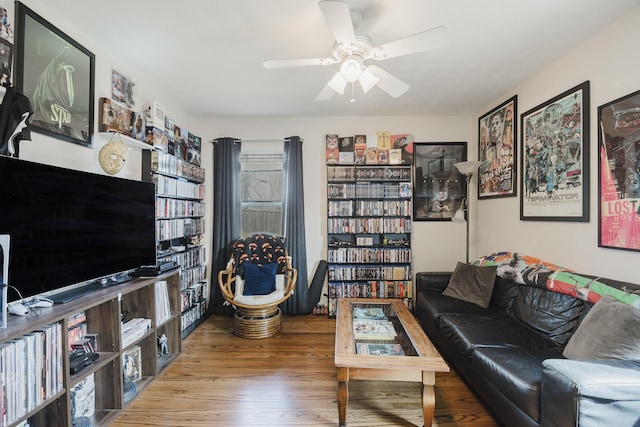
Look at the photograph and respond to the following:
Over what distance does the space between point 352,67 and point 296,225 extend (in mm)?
2304

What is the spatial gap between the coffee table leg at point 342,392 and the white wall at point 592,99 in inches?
76.3

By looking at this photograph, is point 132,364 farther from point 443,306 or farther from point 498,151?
point 498,151

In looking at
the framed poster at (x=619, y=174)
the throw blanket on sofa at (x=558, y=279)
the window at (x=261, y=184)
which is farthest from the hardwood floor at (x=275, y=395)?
the window at (x=261, y=184)

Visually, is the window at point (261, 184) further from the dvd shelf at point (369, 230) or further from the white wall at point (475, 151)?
the dvd shelf at point (369, 230)

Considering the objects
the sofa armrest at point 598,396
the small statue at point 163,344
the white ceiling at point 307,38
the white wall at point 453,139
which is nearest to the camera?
the sofa armrest at point 598,396

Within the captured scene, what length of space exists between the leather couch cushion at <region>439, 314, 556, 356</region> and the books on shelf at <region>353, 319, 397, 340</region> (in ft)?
1.50

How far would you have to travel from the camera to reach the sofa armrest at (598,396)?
1.23 m

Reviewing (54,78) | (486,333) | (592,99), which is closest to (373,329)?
(486,333)

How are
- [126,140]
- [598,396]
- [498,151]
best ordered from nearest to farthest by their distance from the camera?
[598,396] < [126,140] < [498,151]

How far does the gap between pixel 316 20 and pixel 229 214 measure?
2.55m

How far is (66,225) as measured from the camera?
1.72 metres

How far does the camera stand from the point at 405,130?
393cm

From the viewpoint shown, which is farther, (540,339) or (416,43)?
(540,339)

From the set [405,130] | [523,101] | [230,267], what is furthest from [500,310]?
[230,267]
